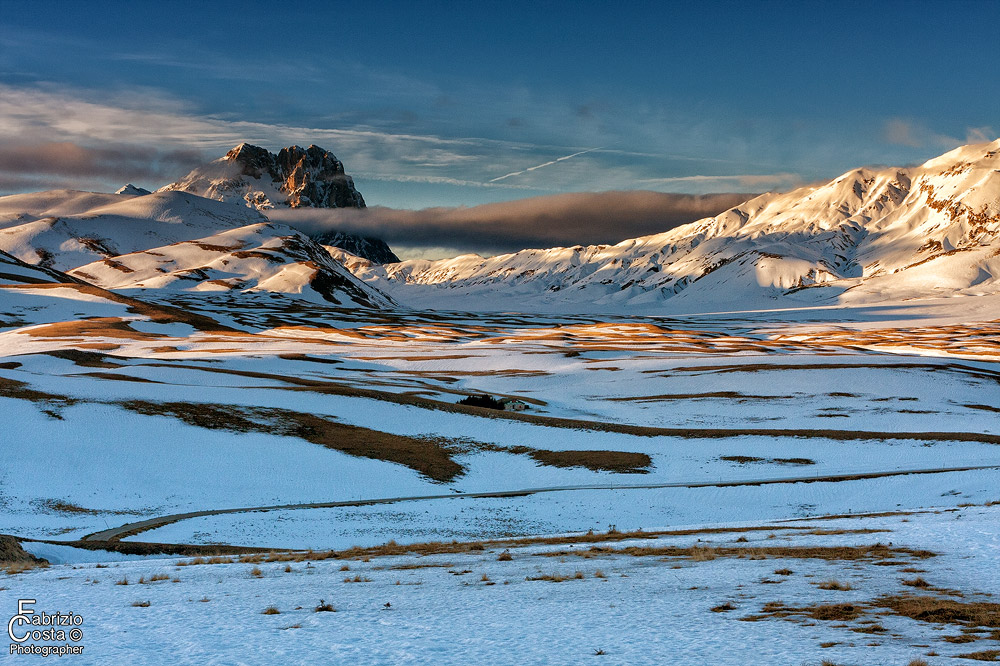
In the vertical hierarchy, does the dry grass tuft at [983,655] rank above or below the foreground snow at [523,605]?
above

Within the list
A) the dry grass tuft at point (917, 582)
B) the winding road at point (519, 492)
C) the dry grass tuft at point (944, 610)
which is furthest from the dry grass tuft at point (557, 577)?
the winding road at point (519, 492)

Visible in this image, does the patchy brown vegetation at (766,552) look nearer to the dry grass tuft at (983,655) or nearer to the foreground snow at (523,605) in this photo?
the foreground snow at (523,605)

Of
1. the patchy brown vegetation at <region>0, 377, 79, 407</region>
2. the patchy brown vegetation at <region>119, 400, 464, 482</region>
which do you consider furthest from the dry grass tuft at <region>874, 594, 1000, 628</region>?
the patchy brown vegetation at <region>0, 377, 79, 407</region>

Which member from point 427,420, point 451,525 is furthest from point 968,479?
point 427,420

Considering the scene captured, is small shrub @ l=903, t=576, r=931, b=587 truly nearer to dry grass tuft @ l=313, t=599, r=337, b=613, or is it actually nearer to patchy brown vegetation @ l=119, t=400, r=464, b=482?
dry grass tuft @ l=313, t=599, r=337, b=613

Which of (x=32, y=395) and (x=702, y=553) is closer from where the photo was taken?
(x=702, y=553)

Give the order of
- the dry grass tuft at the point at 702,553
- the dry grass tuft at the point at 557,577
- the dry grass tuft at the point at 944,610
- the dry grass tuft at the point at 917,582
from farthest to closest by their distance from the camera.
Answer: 1. the dry grass tuft at the point at 702,553
2. the dry grass tuft at the point at 557,577
3. the dry grass tuft at the point at 917,582
4. the dry grass tuft at the point at 944,610

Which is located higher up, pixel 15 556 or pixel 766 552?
pixel 766 552

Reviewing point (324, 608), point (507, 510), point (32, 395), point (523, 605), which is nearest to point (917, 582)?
→ point (523, 605)

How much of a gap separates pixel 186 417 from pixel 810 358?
79.8 metres

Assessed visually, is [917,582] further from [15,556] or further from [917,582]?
[15,556]

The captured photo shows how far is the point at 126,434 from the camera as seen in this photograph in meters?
48.2

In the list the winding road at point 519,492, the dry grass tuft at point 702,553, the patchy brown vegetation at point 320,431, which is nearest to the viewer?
the dry grass tuft at point 702,553

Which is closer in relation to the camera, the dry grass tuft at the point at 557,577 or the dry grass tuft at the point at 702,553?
the dry grass tuft at the point at 557,577
